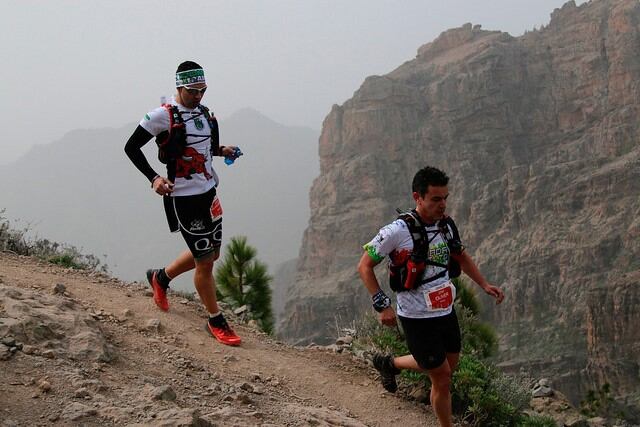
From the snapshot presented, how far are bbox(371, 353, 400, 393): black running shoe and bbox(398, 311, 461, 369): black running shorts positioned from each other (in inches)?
36.7

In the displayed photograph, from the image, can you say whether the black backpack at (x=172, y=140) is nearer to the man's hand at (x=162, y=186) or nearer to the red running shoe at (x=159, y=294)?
the man's hand at (x=162, y=186)

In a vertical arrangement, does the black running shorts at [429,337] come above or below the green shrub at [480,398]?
above

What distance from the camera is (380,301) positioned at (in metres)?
4.22

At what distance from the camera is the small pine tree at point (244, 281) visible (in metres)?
9.52

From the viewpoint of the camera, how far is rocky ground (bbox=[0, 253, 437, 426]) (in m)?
3.46

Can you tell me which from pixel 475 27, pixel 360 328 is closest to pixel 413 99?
pixel 475 27

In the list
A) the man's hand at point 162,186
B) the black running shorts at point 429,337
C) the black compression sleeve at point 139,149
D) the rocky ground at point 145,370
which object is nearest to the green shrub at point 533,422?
the rocky ground at point 145,370

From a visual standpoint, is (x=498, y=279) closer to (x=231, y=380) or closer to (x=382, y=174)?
(x=382, y=174)

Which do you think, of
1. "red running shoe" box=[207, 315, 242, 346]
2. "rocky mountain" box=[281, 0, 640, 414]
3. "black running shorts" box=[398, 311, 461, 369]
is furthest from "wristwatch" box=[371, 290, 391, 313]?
"rocky mountain" box=[281, 0, 640, 414]

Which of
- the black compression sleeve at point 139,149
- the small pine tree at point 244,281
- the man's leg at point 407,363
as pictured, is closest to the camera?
the man's leg at point 407,363

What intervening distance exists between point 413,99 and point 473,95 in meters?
8.68

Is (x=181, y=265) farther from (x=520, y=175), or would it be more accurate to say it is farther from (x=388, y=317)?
(x=520, y=175)

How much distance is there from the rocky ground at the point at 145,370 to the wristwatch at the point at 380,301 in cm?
85

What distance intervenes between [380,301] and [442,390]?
0.77 meters
